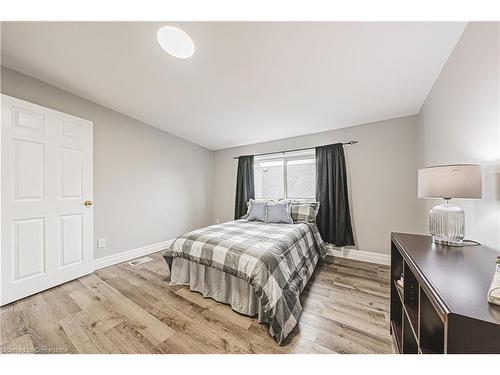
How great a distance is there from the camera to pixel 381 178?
2.67 m

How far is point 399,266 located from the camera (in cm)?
127

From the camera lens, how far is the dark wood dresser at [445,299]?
0.48 metres

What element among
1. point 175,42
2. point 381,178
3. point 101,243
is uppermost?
point 175,42

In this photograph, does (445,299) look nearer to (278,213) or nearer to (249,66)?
(249,66)

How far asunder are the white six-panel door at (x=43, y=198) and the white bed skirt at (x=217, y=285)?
1.27 m

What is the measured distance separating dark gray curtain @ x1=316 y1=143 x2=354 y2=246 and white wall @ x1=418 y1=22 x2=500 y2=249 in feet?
4.11

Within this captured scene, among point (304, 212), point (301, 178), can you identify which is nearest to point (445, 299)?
point (304, 212)

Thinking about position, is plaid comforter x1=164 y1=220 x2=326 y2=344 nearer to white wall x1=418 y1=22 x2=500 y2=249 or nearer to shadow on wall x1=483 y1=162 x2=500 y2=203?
white wall x1=418 y1=22 x2=500 y2=249

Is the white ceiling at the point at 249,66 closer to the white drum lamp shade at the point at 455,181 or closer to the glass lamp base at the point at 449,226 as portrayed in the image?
the white drum lamp shade at the point at 455,181

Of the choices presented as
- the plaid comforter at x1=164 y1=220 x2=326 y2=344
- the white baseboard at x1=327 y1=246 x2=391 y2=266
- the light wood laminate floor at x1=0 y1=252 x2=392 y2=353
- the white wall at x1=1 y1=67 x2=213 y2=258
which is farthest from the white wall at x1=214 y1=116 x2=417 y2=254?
the white wall at x1=1 y1=67 x2=213 y2=258

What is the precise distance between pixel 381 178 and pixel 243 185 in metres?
2.41

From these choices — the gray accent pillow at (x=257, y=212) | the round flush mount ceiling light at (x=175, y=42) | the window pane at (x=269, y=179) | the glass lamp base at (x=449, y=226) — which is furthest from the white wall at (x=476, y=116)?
the window pane at (x=269, y=179)
